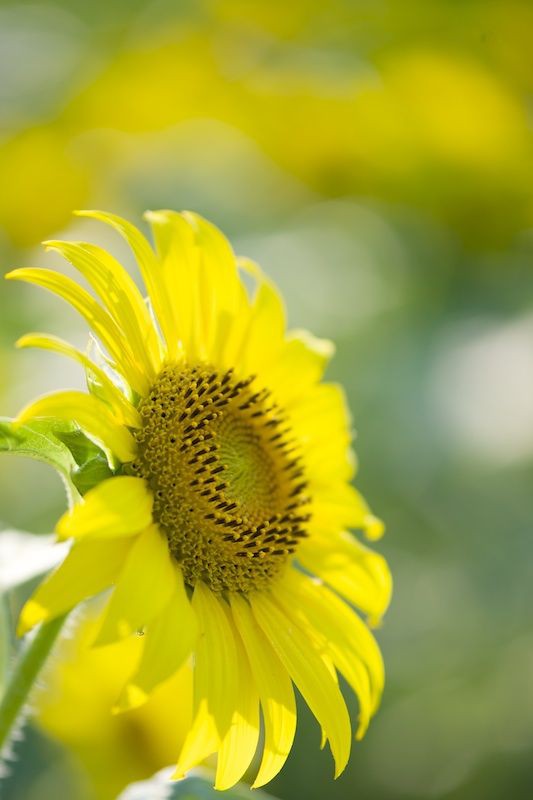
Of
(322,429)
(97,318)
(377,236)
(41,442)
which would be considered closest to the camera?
(41,442)

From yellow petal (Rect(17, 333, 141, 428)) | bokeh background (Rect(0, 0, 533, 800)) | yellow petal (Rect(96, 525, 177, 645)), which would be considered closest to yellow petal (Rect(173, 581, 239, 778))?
yellow petal (Rect(96, 525, 177, 645))

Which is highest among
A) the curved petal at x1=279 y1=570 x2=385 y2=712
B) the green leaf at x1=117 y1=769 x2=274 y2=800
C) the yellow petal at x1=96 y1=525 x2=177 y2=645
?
the yellow petal at x1=96 y1=525 x2=177 y2=645

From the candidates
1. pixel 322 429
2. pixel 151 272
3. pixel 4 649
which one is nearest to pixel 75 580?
pixel 4 649

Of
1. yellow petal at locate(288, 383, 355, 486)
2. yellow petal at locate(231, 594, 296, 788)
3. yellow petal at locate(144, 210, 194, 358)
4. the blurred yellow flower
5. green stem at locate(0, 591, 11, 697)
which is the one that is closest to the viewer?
yellow petal at locate(231, 594, 296, 788)

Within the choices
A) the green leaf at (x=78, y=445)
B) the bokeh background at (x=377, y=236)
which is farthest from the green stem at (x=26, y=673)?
the bokeh background at (x=377, y=236)

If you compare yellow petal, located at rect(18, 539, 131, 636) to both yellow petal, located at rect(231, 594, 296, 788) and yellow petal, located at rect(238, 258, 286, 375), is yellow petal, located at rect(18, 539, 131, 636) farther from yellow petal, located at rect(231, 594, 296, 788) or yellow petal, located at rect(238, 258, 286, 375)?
yellow petal, located at rect(238, 258, 286, 375)

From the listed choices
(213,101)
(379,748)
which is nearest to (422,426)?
(379,748)

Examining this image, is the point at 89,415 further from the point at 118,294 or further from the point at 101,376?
the point at 118,294

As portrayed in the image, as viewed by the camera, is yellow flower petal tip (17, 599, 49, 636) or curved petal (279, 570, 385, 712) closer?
yellow flower petal tip (17, 599, 49, 636)
